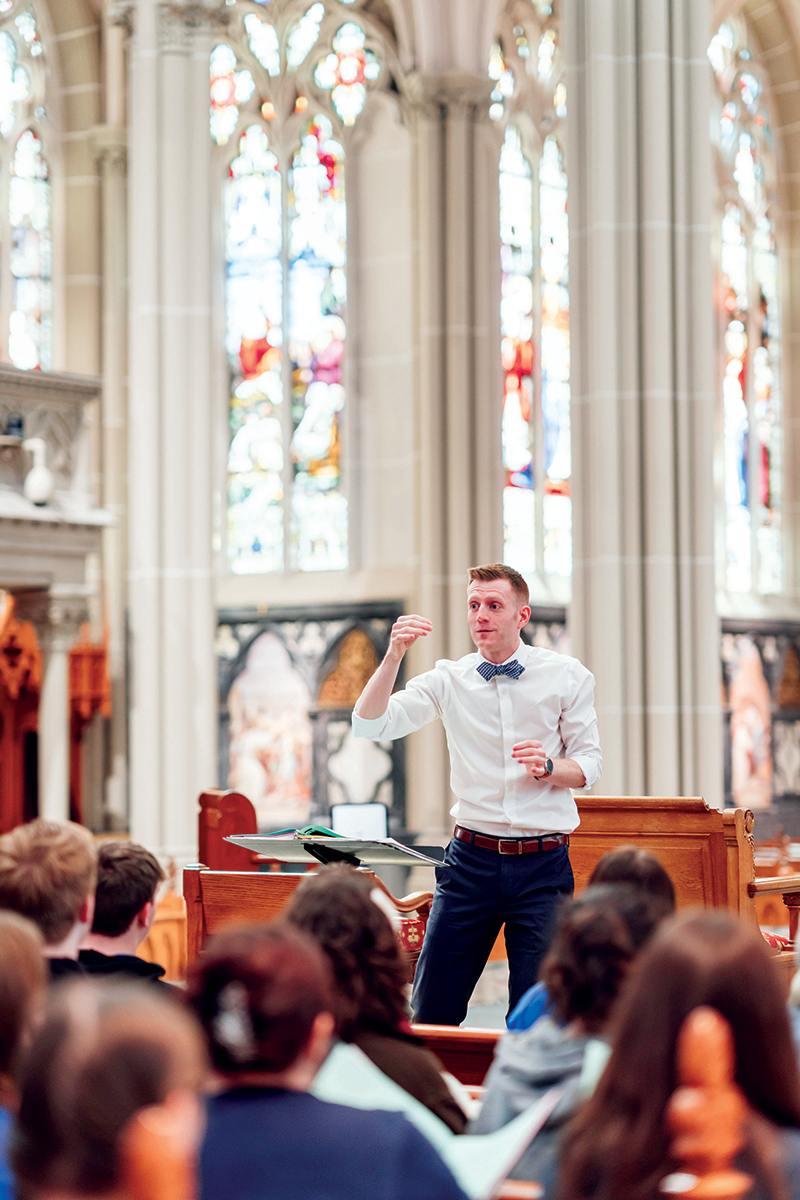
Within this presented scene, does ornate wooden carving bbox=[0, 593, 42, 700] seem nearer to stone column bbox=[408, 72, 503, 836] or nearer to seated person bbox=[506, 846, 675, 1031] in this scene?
stone column bbox=[408, 72, 503, 836]

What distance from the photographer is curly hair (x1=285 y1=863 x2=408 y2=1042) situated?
8.92ft

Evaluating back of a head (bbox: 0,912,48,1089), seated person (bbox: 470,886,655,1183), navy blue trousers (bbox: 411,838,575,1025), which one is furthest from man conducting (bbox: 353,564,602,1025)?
back of a head (bbox: 0,912,48,1089)

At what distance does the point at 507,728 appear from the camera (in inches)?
182

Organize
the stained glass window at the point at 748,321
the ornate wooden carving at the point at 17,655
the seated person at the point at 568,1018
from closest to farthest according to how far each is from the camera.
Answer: the seated person at the point at 568,1018 < the ornate wooden carving at the point at 17,655 < the stained glass window at the point at 748,321

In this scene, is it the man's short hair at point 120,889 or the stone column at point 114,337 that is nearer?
the man's short hair at point 120,889

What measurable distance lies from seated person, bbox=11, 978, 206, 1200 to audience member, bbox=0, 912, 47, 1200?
557 mm

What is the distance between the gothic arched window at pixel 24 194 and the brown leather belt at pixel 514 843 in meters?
12.5

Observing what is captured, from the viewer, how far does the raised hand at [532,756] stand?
14.3ft

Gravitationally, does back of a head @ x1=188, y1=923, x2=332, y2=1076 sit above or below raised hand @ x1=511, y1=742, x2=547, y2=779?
below

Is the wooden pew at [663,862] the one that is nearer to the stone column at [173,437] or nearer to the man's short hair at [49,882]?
the man's short hair at [49,882]

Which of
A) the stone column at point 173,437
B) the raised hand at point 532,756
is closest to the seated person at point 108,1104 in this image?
the raised hand at point 532,756

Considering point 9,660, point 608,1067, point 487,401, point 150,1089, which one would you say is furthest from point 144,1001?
point 487,401

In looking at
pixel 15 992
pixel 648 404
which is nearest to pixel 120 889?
pixel 15 992

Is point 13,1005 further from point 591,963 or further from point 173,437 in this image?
point 173,437
